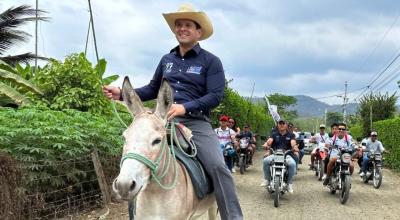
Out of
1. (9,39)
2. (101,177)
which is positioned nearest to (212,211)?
(101,177)

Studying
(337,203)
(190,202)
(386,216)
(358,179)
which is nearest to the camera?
(190,202)

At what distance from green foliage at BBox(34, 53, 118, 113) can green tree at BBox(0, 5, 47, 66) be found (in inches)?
338

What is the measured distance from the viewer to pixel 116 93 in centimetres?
385

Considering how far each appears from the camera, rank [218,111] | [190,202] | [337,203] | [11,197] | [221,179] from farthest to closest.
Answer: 1. [218,111]
2. [337,203]
3. [11,197]
4. [221,179]
5. [190,202]

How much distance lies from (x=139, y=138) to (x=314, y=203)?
351 inches

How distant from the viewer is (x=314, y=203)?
36.3 feet

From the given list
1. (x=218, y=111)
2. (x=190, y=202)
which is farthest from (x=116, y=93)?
(x=218, y=111)

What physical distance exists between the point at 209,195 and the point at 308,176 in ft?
44.3

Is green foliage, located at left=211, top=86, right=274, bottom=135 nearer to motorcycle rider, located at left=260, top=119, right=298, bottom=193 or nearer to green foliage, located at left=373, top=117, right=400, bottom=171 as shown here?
green foliage, located at left=373, top=117, right=400, bottom=171

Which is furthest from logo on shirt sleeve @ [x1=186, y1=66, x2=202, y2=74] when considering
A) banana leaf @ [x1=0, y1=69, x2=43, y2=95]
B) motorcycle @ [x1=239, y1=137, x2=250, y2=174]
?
motorcycle @ [x1=239, y1=137, x2=250, y2=174]

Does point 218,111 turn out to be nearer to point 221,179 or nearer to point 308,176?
point 308,176

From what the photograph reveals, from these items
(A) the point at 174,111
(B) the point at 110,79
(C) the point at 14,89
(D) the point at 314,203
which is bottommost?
(D) the point at 314,203

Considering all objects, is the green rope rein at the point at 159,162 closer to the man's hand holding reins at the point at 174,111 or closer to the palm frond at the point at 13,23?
the man's hand holding reins at the point at 174,111

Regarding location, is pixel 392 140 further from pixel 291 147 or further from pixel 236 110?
pixel 291 147
